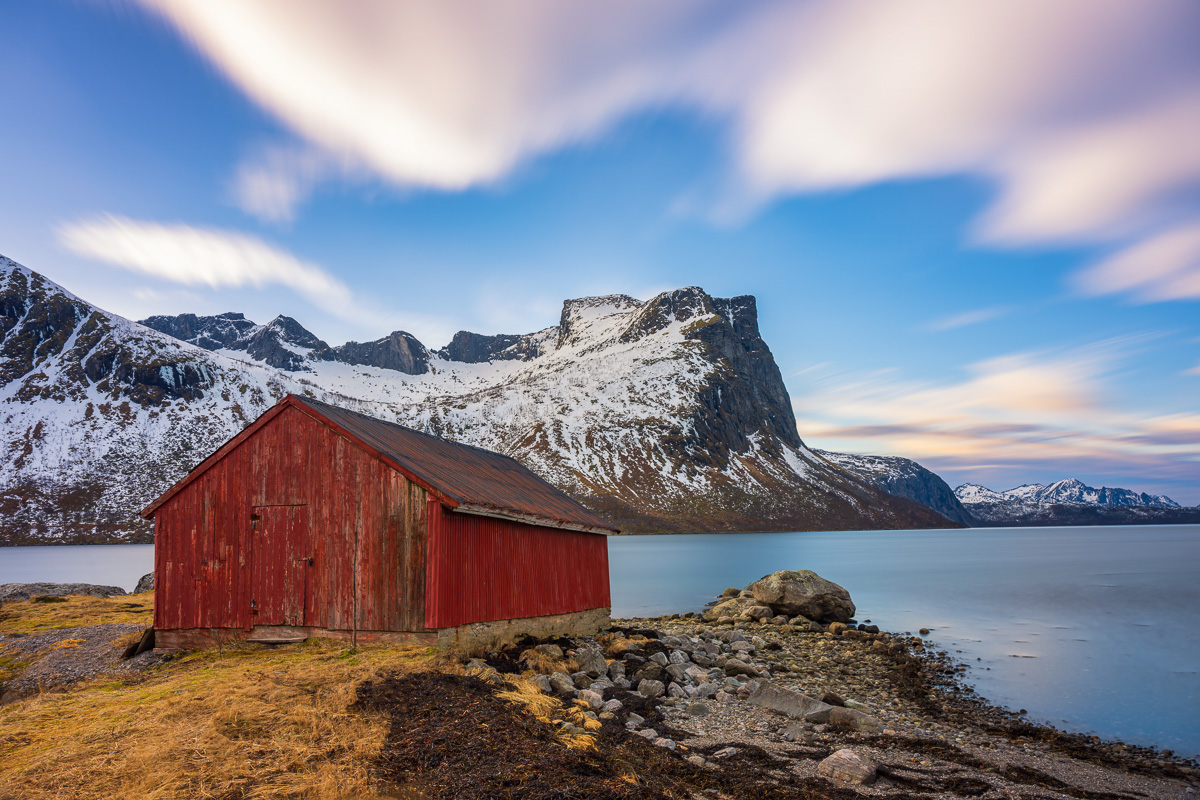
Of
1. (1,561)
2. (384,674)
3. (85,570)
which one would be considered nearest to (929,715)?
(384,674)

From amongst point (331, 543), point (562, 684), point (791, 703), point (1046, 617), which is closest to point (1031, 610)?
point (1046, 617)

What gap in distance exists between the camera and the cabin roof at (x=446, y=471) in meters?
14.7

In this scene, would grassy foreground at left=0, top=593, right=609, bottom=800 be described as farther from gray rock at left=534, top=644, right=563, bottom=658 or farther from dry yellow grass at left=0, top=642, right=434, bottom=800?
gray rock at left=534, top=644, right=563, bottom=658

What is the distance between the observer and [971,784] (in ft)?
34.5

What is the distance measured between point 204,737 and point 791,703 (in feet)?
35.9

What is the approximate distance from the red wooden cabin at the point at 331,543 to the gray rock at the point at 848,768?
7567 millimetres

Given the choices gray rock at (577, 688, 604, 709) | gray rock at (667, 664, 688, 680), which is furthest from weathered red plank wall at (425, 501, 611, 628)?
gray rock at (667, 664, 688, 680)

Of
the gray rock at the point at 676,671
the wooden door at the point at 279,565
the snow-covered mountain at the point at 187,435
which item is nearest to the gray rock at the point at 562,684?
the gray rock at the point at 676,671

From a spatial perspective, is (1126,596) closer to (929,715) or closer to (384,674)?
(929,715)

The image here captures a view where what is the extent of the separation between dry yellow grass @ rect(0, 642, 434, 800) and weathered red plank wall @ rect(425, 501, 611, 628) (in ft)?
6.19

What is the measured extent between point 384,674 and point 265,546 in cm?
559

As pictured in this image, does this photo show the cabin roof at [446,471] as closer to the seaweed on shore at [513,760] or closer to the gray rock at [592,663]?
the gray rock at [592,663]

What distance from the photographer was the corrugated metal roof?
1518cm

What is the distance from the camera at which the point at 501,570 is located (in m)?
16.5
